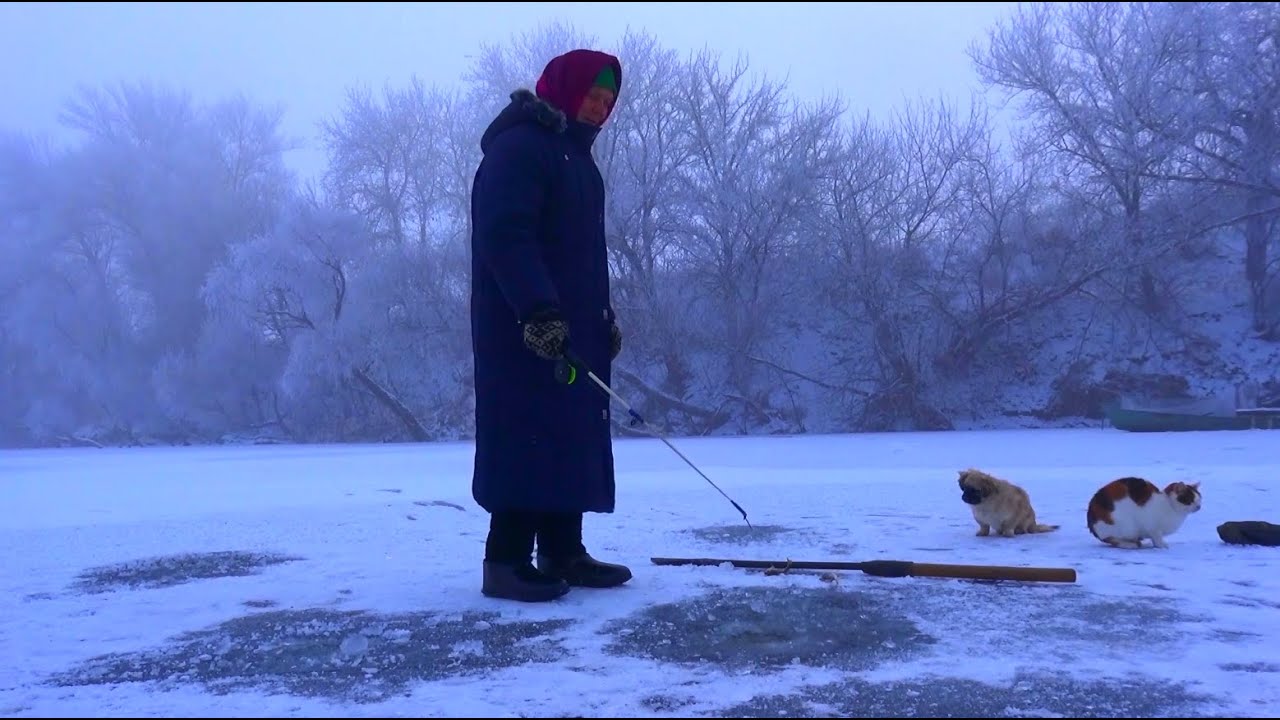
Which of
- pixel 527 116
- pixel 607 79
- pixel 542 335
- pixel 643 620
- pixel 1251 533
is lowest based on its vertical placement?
pixel 643 620

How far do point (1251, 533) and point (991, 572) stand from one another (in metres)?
1.34

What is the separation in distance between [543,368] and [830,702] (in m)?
1.52

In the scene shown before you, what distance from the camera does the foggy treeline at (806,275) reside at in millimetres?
16906

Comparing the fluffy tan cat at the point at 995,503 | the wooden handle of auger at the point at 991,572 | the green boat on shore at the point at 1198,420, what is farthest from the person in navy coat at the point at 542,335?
the green boat on shore at the point at 1198,420

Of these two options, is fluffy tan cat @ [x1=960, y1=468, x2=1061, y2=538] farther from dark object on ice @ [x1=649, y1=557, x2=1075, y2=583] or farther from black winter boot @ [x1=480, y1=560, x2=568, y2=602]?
black winter boot @ [x1=480, y1=560, x2=568, y2=602]

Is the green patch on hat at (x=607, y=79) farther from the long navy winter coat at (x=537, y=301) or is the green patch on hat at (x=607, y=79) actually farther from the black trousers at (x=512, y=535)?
the black trousers at (x=512, y=535)

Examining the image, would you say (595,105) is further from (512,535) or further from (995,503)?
(995,503)

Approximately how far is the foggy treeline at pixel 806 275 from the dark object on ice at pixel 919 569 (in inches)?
573

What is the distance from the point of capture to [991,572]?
11.0ft

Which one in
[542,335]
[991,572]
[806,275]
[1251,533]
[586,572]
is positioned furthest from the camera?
[806,275]

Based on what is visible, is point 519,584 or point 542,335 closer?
point 542,335

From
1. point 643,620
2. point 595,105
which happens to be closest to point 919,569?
point 643,620

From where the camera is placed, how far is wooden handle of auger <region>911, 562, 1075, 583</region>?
3303mm

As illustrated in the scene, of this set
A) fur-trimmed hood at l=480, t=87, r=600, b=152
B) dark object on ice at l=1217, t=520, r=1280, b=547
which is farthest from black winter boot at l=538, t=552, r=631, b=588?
dark object on ice at l=1217, t=520, r=1280, b=547
